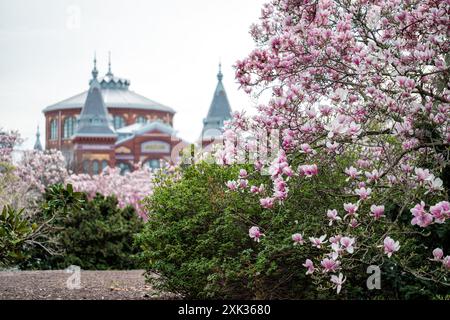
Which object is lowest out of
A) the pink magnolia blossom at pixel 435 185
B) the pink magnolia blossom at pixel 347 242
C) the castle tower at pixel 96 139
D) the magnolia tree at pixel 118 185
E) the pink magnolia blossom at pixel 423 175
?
the pink magnolia blossom at pixel 347 242

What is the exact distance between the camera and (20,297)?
341 inches

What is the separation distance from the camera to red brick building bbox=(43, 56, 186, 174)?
245 feet

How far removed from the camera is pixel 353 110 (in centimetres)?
633

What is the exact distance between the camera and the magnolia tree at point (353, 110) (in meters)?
5.48

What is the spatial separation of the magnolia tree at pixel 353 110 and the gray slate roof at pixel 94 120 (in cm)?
6863

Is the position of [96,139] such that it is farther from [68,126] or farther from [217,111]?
[68,126]

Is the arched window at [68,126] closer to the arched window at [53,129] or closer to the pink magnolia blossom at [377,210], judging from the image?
the arched window at [53,129]

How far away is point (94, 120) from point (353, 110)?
71143mm

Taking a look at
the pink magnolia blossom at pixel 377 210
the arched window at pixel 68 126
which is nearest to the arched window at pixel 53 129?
the arched window at pixel 68 126

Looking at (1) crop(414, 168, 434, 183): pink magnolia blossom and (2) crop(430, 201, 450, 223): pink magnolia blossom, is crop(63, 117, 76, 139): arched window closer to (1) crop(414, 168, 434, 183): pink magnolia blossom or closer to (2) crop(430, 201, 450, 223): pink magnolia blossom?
(1) crop(414, 168, 434, 183): pink magnolia blossom

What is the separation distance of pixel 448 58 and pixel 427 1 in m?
0.62

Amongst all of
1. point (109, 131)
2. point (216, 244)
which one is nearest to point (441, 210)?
point (216, 244)
